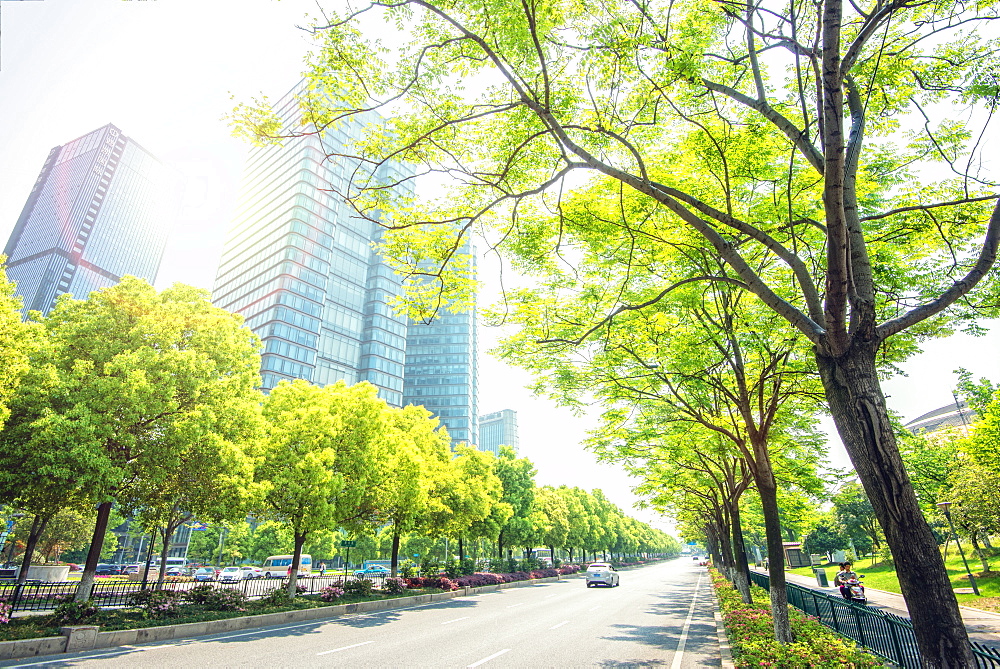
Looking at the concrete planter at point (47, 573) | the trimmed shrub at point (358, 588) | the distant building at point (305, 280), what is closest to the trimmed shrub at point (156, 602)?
the trimmed shrub at point (358, 588)

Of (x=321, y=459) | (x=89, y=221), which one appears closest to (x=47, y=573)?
(x=321, y=459)

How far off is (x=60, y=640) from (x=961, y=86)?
62.7ft

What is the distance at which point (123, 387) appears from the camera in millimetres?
13016

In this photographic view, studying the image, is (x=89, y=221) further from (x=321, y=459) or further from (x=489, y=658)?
(x=489, y=658)

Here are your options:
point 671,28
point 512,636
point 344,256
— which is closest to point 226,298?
point 344,256

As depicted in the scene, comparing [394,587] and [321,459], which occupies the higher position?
[321,459]

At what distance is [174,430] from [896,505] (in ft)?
53.3

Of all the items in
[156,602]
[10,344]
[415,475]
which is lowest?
[156,602]

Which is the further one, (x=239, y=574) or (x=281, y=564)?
(x=281, y=564)

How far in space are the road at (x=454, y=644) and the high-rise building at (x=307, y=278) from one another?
64.3m

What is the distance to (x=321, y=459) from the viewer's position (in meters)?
18.7

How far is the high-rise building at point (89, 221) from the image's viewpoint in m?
137

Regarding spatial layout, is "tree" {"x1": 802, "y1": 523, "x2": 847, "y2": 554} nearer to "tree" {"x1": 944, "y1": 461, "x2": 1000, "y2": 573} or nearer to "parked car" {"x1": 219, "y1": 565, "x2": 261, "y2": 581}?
"tree" {"x1": 944, "y1": 461, "x2": 1000, "y2": 573}

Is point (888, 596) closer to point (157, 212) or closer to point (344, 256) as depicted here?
point (344, 256)
